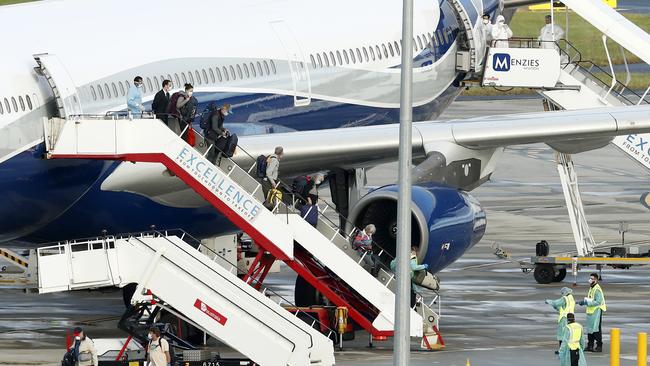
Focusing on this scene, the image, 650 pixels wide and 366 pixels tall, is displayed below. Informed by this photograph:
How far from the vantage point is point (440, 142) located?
28734 millimetres

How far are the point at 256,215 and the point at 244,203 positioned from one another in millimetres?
266

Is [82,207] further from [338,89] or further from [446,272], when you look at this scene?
[446,272]

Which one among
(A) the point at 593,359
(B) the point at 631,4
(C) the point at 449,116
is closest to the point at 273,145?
(A) the point at 593,359

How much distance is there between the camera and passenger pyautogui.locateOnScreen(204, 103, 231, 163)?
2572 centimetres

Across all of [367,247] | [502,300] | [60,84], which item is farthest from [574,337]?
[502,300]

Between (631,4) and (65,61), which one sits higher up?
(631,4)

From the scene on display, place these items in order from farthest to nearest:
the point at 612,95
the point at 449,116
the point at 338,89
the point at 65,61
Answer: the point at 449,116, the point at 612,95, the point at 338,89, the point at 65,61

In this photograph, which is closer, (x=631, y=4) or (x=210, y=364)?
(x=210, y=364)

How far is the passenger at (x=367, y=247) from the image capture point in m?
26.7

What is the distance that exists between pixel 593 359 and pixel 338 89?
778cm

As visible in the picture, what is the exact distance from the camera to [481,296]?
109 ft

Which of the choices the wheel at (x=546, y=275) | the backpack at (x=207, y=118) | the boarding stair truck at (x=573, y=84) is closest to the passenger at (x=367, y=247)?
the backpack at (x=207, y=118)

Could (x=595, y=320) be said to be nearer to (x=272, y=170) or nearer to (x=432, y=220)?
(x=432, y=220)

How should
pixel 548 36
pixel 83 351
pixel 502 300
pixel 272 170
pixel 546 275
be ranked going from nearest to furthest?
pixel 83 351 → pixel 272 170 → pixel 502 300 → pixel 546 275 → pixel 548 36
